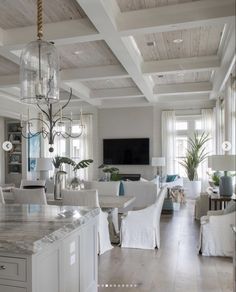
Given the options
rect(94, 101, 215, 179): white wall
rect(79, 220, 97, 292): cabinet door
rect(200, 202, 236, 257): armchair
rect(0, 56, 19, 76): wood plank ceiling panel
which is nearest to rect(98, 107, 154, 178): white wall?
rect(94, 101, 215, 179): white wall

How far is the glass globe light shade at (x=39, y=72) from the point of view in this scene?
2.87m

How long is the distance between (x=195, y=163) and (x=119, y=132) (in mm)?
2902

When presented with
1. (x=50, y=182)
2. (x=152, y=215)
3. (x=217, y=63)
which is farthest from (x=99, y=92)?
(x=152, y=215)

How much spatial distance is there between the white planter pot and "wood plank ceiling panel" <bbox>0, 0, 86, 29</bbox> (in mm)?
7231

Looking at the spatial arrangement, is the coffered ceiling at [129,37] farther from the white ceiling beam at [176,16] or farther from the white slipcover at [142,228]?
the white slipcover at [142,228]

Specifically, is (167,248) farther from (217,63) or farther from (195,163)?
(195,163)

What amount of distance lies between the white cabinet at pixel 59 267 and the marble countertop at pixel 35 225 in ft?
0.21

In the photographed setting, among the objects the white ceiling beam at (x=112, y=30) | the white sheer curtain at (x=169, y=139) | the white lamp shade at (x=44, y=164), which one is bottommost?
the white lamp shade at (x=44, y=164)

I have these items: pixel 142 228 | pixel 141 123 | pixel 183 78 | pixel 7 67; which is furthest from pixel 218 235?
pixel 141 123

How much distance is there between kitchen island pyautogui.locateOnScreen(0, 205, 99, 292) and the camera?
1828 millimetres

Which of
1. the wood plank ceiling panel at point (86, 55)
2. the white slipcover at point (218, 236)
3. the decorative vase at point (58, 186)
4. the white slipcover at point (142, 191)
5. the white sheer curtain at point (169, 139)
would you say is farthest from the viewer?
the white sheer curtain at point (169, 139)

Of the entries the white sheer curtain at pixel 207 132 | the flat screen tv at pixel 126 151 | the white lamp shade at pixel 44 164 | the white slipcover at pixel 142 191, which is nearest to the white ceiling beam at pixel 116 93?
the flat screen tv at pixel 126 151

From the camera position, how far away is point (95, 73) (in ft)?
22.6

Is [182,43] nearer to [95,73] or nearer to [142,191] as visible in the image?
[95,73]
